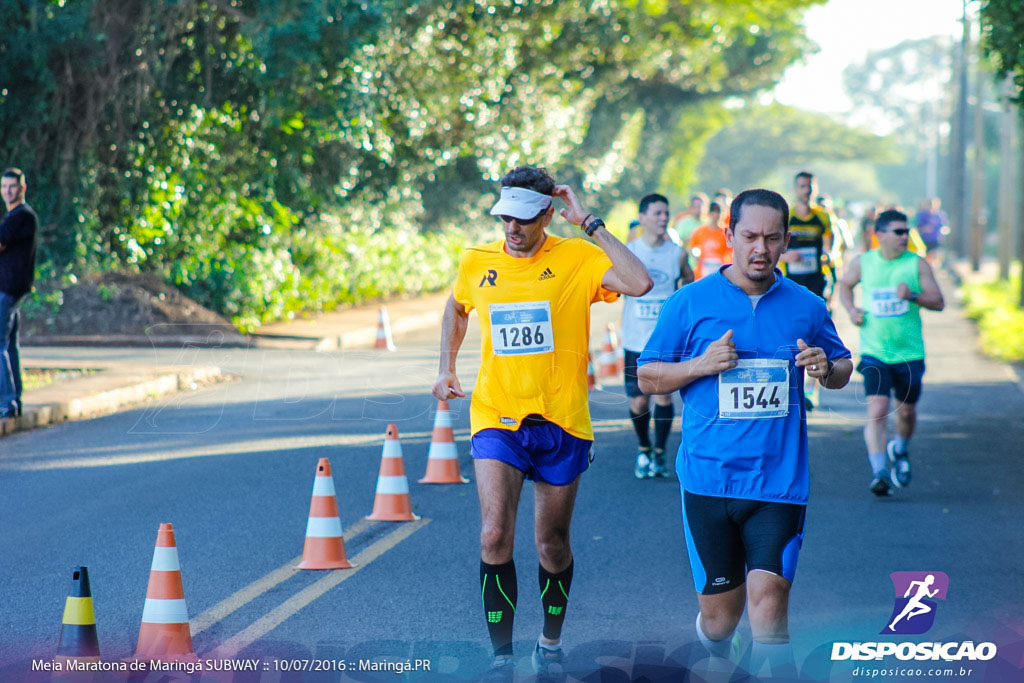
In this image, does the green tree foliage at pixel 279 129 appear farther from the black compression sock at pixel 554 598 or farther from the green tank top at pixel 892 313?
the black compression sock at pixel 554 598

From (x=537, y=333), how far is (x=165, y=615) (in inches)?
72.1

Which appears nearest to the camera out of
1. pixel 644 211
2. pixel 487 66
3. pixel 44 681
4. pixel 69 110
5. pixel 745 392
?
pixel 745 392

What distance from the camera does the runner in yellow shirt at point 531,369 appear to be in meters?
5.32

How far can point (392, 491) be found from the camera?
28.1 ft

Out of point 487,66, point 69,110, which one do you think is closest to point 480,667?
point 69,110

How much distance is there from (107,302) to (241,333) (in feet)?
6.20

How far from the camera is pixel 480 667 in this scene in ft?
17.7

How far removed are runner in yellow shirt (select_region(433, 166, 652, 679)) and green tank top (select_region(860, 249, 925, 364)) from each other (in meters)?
4.39

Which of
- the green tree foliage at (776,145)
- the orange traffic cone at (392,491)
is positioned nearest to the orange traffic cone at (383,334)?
the orange traffic cone at (392,491)

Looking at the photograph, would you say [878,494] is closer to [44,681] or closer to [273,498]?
[273,498]

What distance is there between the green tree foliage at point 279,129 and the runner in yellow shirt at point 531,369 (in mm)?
13341

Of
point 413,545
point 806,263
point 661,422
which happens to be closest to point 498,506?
point 413,545

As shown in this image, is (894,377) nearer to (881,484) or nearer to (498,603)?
(881,484)

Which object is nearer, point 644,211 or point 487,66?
point 644,211
